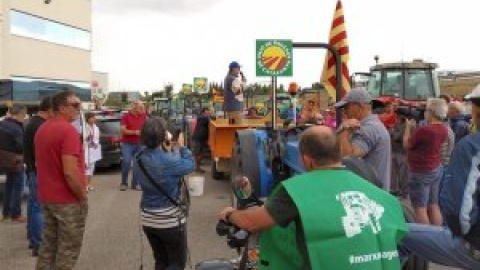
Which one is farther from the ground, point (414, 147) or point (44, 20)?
point (44, 20)

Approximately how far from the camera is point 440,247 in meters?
3.73

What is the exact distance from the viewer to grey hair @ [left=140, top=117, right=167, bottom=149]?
492 cm

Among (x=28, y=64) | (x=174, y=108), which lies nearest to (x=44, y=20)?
(x=28, y=64)

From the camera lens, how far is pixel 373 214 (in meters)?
2.71

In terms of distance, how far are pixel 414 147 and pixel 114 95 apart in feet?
223

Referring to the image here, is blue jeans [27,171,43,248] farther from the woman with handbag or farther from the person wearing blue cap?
the person wearing blue cap

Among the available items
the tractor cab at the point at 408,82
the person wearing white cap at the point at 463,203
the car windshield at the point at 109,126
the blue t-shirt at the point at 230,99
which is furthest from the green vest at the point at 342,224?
the tractor cab at the point at 408,82

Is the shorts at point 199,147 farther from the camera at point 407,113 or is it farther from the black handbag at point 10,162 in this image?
the black handbag at point 10,162

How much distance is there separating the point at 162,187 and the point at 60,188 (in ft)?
3.36

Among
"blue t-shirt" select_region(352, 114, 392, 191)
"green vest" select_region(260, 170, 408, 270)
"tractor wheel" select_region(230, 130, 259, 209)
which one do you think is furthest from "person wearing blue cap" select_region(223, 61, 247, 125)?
"green vest" select_region(260, 170, 408, 270)

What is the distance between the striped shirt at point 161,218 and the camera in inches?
193

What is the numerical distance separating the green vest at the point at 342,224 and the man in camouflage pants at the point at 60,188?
2.96m

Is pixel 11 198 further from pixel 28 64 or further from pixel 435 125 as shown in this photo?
pixel 28 64

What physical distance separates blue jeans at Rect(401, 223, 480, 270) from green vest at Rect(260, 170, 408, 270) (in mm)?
957
